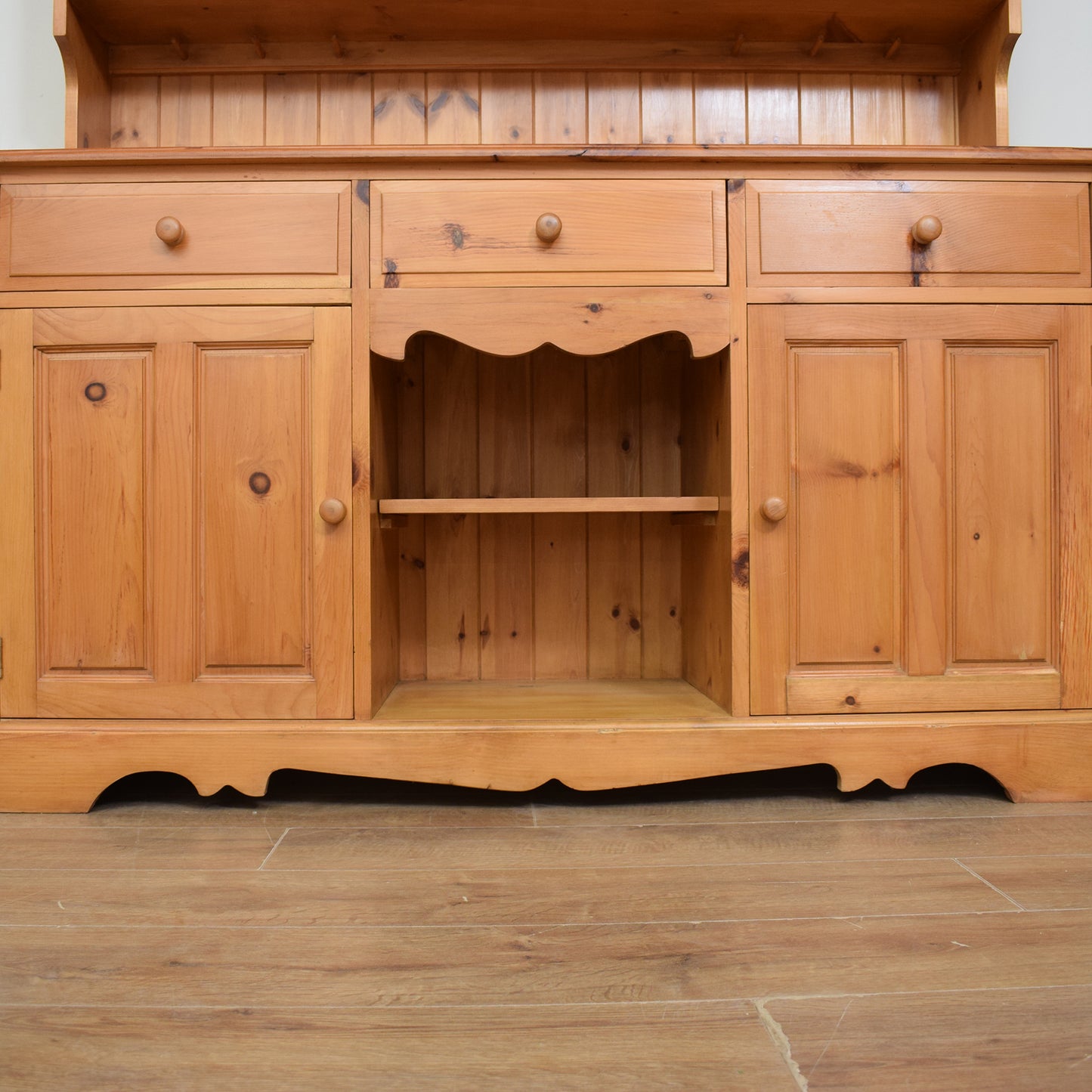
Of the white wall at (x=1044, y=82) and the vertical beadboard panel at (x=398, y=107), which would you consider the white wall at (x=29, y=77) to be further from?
the vertical beadboard panel at (x=398, y=107)

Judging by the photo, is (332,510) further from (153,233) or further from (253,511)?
(153,233)

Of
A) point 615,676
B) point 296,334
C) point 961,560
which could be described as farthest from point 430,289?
point 961,560

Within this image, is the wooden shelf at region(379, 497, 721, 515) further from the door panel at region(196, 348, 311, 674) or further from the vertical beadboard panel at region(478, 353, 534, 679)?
the vertical beadboard panel at region(478, 353, 534, 679)

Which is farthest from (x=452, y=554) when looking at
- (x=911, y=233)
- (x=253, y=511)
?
(x=911, y=233)

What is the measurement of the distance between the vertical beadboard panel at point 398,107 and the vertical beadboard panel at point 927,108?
1055 millimetres

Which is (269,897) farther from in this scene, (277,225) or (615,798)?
(277,225)

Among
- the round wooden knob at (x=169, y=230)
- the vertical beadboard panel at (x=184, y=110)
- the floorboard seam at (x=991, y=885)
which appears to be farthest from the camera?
the vertical beadboard panel at (x=184, y=110)

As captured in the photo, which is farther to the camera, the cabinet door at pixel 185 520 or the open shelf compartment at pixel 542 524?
the open shelf compartment at pixel 542 524

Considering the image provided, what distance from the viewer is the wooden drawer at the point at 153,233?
1.22m

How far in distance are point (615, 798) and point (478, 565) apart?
0.59m

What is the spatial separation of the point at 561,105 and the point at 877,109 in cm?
69

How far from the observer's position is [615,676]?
5.35 ft

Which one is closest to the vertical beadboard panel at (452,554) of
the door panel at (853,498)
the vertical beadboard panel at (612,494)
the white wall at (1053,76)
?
the vertical beadboard panel at (612,494)

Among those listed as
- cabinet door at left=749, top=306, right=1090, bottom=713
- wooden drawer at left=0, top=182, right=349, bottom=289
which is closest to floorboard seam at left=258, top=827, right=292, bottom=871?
cabinet door at left=749, top=306, right=1090, bottom=713
